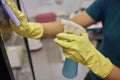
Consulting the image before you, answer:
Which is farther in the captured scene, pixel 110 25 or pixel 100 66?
pixel 110 25

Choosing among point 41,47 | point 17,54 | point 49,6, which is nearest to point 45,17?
point 49,6

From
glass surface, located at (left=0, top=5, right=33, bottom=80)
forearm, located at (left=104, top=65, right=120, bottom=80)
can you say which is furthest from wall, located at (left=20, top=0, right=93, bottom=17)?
forearm, located at (left=104, top=65, right=120, bottom=80)

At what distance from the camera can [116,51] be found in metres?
1.03

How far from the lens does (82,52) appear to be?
0.84 metres

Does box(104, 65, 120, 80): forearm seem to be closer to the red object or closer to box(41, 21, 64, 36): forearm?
box(41, 21, 64, 36): forearm

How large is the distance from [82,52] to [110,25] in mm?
282

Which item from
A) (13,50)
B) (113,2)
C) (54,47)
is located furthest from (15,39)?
(113,2)

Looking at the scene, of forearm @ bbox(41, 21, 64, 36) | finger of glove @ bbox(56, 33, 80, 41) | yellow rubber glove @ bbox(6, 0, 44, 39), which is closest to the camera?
finger of glove @ bbox(56, 33, 80, 41)

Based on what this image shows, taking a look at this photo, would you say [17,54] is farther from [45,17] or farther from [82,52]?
[82,52]

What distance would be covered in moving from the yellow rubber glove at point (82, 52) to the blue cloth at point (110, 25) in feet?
0.54

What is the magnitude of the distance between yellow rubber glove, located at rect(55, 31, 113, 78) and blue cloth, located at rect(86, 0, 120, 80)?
16 cm

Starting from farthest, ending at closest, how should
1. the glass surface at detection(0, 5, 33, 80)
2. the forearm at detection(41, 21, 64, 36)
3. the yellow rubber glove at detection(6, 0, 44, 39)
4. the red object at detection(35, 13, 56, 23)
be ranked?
1. the red object at detection(35, 13, 56, 23)
2. the glass surface at detection(0, 5, 33, 80)
3. the forearm at detection(41, 21, 64, 36)
4. the yellow rubber glove at detection(6, 0, 44, 39)

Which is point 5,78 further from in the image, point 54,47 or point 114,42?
point 54,47

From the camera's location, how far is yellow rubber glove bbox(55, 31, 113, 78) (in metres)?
0.83
